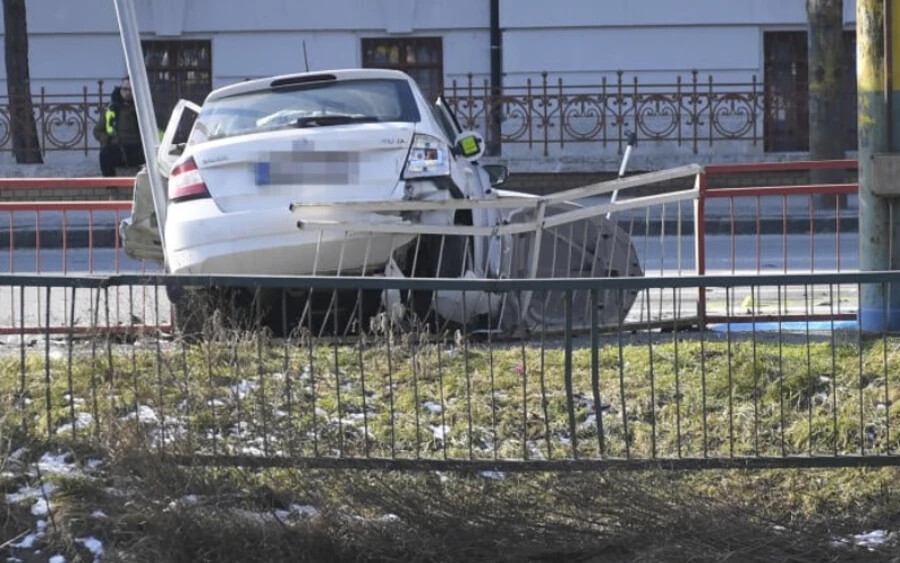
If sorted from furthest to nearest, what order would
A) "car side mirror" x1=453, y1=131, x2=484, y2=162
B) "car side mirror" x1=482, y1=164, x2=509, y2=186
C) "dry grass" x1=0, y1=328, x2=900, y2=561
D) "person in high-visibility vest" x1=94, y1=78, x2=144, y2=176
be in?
"person in high-visibility vest" x1=94, y1=78, x2=144, y2=176, "car side mirror" x1=482, y1=164, x2=509, y2=186, "car side mirror" x1=453, y1=131, x2=484, y2=162, "dry grass" x1=0, y1=328, x2=900, y2=561

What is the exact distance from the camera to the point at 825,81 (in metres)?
18.8

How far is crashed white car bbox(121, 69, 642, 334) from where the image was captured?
8.47 meters

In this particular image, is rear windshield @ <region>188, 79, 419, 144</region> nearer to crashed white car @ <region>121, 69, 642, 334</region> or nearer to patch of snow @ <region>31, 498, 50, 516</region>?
crashed white car @ <region>121, 69, 642, 334</region>

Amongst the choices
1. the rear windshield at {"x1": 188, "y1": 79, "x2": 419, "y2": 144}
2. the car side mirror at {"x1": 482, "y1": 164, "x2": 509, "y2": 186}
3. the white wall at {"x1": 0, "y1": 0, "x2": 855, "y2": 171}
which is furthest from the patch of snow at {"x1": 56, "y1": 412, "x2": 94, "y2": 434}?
the white wall at {"x1": 0, "y1": 0, "x2": 855, "y2": 171}

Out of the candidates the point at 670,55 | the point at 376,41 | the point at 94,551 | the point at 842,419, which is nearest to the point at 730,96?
the point at 670,55

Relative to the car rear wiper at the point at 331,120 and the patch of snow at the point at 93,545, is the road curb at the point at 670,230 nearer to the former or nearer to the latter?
the car rear wiper at the point at 331,120

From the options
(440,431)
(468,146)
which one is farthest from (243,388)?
(468,146)

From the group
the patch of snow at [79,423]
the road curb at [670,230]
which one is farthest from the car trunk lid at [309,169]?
the road curb at [670,230]

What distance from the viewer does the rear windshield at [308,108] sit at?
355 inches

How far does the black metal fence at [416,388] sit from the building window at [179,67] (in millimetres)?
18469

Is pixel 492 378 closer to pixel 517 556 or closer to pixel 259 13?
pixel 517 556

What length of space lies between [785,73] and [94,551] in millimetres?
20861

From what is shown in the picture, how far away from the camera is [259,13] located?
2428 cm

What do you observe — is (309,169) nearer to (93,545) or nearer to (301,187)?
(301,187)
